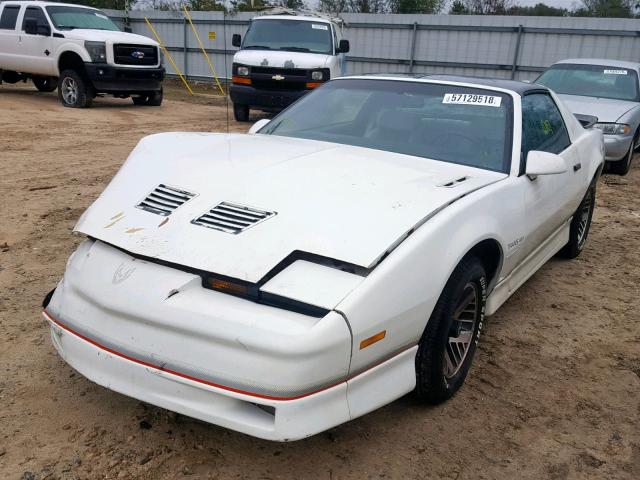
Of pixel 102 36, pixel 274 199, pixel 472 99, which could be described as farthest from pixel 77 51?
pixel 274 199

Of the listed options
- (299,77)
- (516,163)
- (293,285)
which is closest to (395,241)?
(293,285)

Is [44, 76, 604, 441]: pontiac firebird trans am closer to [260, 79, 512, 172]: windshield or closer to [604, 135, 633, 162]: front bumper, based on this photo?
[260, 79, 512, 172]: windshield

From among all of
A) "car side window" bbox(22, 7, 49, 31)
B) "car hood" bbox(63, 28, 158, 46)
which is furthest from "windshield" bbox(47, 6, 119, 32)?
"car hood" bbox(63, 28, 158, 46)

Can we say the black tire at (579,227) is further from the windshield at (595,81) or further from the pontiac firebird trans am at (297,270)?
the windshield at (595,81)

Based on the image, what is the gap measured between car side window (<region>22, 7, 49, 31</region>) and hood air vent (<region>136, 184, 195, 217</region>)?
11913 mm

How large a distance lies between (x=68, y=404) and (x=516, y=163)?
2555mm

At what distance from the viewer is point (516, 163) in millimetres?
3273

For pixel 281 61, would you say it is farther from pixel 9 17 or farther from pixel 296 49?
pixel 9 17

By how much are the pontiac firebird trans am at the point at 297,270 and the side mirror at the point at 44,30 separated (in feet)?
36.2

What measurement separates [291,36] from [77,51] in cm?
439

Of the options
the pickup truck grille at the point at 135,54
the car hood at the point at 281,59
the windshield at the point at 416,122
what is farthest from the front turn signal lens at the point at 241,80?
the windshield at the point at 416,122

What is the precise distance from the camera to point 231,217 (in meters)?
2.45

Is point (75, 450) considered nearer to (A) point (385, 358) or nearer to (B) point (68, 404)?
(B) point (68, 404)

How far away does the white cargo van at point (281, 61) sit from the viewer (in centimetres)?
1137
